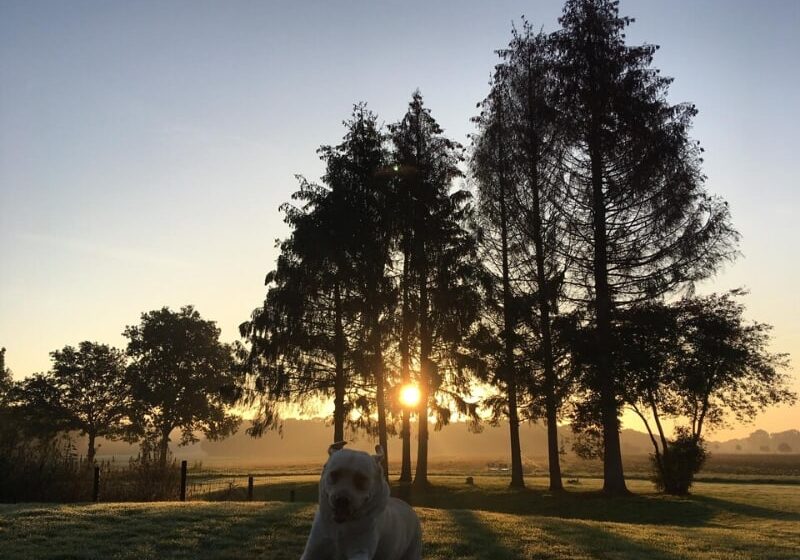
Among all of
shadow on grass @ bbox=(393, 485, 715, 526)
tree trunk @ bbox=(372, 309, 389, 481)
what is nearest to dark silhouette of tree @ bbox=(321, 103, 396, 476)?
tree trunk @ bbox=(372, 309, 389, 481)

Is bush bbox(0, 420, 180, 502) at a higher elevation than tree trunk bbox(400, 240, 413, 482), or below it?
below

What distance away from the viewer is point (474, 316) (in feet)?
98.4

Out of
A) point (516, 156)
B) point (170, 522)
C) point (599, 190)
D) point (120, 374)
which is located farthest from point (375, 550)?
point (120, 374)

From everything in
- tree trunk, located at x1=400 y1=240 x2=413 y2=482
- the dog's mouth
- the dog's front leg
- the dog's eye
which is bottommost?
the dog's front leg

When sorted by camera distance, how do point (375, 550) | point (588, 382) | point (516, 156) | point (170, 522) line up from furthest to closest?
1. point (516, 156)
2. point (588, 382)
3. point (170, 522)
4. point (375, 550)

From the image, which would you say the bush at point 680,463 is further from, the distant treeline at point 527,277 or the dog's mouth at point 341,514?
the dog's mouth at point 341,514

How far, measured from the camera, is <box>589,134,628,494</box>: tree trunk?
2448 centimetres

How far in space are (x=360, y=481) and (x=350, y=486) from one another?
0.09 meters

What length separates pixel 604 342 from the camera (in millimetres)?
24609

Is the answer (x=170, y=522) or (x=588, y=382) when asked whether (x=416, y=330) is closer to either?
(x=588, y=382)

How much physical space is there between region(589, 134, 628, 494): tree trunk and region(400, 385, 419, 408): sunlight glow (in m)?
9.25

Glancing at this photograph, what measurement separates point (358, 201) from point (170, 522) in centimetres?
2027

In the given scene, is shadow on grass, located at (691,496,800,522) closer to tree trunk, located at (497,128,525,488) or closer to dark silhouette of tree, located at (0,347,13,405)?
tree trunk, located at (497,128,525,488)

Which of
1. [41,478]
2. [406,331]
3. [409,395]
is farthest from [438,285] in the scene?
[41,478]
